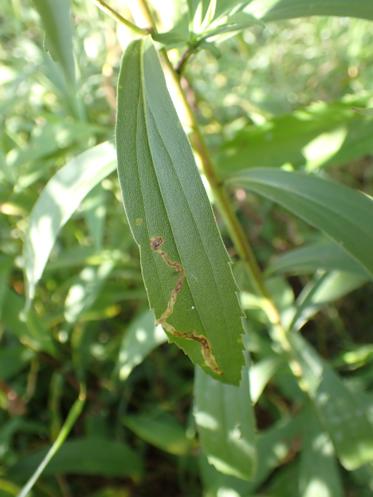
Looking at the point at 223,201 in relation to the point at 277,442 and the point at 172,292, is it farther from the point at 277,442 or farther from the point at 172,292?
the point at 277,442

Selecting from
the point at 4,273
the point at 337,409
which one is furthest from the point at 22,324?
the point at 337,409

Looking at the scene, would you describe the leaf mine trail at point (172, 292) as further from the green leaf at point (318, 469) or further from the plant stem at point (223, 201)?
the green leaf at point (318, 469)

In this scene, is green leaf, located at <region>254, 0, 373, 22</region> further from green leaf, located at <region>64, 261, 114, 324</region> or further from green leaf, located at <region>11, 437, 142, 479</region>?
green leaf, located at <region>11, 437, 142, 479</region>

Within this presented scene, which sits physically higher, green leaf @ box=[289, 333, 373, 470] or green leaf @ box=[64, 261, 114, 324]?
green leaf @ box=[64, 261, 114, 324]

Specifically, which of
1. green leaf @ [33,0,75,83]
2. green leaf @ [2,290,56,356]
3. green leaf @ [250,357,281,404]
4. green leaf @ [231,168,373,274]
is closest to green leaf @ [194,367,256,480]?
green leaf @ [250,357,281,404]

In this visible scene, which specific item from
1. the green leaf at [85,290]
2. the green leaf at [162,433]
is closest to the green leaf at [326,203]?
the green leaf at [85,290]

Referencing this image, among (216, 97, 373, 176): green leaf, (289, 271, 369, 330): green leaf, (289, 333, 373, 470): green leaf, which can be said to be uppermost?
(216, 97, 373, 176): green leaf
